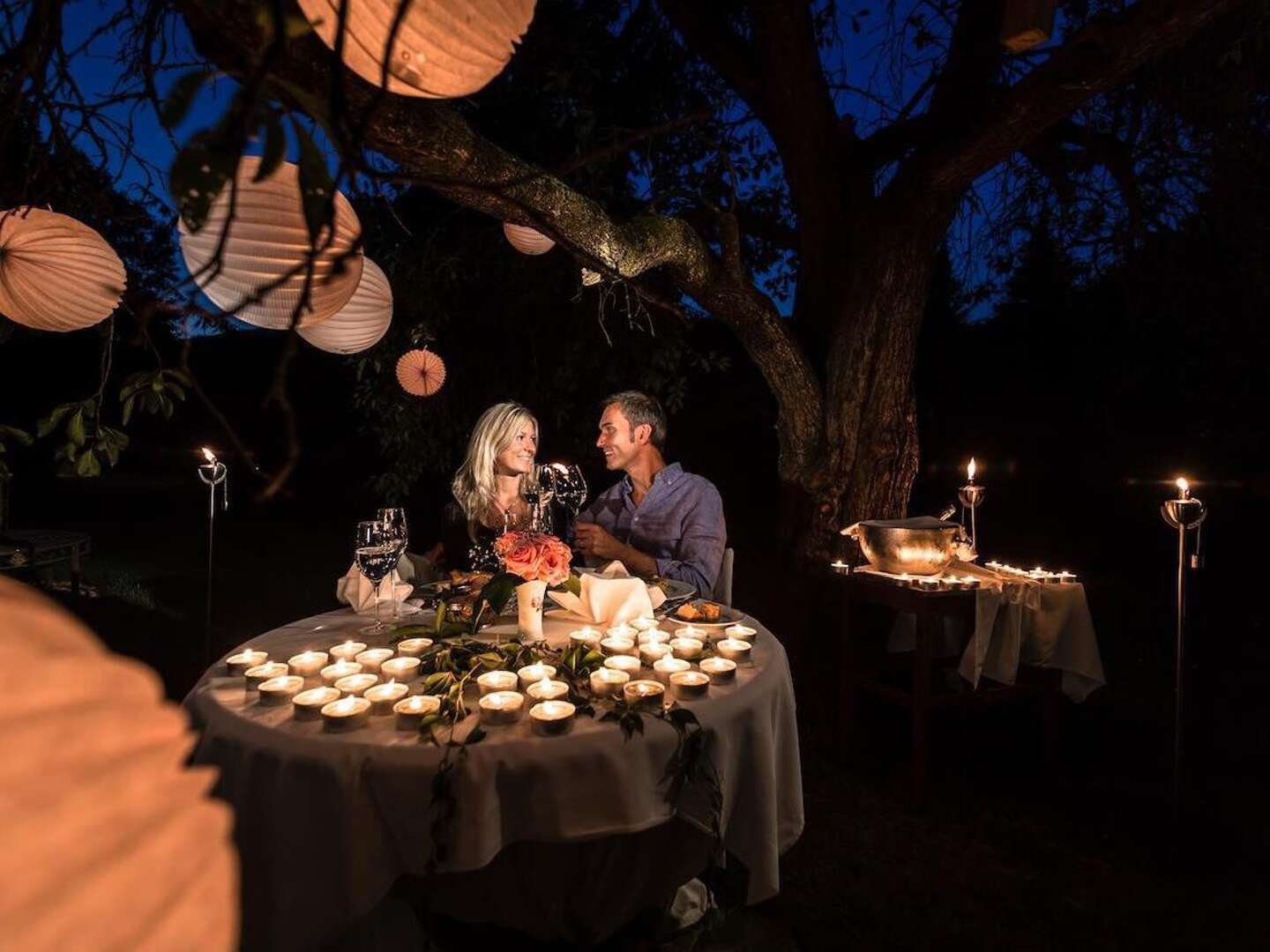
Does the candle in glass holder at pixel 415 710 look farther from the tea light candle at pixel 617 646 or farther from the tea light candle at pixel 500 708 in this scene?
the tea light candle at pixel 617 646

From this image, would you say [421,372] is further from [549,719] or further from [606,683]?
[549,719]

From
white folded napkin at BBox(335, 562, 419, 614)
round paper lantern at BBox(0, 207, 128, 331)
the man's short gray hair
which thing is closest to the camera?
round paper lantern at BBox(0, 207, 128, 331)

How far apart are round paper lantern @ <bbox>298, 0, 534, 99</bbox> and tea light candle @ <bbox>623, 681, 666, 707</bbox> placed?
4.19 feet

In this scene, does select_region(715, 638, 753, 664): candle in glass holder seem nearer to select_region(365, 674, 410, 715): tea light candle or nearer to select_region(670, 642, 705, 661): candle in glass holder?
select_region(670, 642, 705, 661): candle in glass holder

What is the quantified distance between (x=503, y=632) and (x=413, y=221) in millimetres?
5442

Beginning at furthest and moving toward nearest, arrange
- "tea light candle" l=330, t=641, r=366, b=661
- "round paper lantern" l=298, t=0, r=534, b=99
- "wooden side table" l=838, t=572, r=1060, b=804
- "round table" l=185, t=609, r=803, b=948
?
1. "wooden side table" l=838, t=572, r=1060, b=804
2. "tea light candle" l=330, t=641, r=366, b=661
3. "round table" l=185, t=609, r=803, b=948
4. "round paper lantern" l=298, t=0, r=534, b=99

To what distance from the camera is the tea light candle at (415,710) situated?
1633 millimetres

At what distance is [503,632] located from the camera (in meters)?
2.37

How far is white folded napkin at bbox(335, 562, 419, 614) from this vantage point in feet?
8.59

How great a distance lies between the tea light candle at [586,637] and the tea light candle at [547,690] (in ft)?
0.96

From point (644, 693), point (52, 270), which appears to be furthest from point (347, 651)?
point (52, 270)

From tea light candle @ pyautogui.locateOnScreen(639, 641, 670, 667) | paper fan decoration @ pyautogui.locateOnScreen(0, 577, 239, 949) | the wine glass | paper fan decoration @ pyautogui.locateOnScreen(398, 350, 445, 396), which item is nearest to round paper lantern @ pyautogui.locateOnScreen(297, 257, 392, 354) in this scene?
the wine glass

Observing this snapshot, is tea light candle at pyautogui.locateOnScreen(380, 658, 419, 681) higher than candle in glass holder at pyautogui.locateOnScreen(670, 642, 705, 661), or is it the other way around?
candle in glass holder at pyautogui.locateOnScreen(670, 642, 705, 661)

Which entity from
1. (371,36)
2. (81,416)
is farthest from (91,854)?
(81,416)
